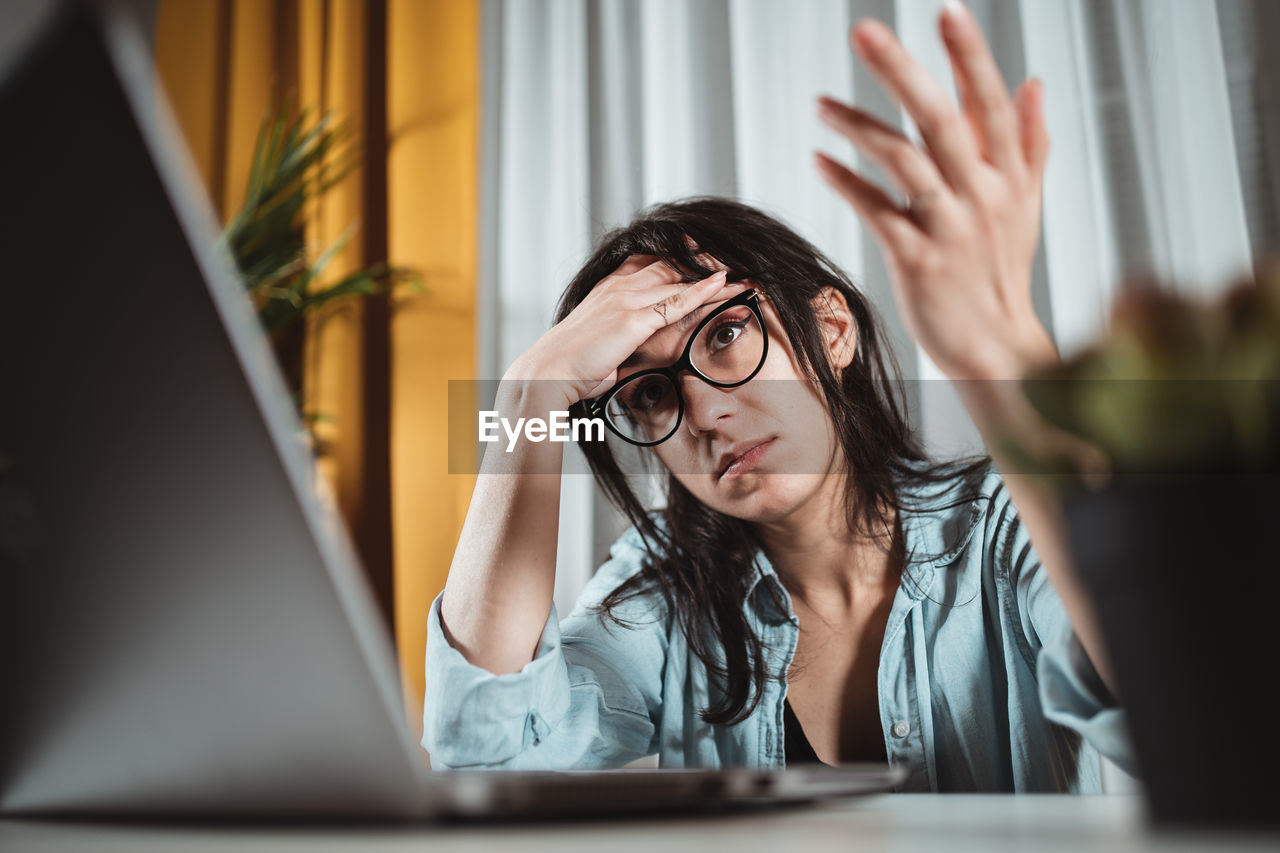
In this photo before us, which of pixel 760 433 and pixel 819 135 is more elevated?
pixel 819 135

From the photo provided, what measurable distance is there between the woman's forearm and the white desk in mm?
632

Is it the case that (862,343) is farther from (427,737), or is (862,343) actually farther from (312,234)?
(312,234)

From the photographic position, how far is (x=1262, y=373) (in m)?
0.30

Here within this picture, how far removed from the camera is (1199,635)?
0.29m

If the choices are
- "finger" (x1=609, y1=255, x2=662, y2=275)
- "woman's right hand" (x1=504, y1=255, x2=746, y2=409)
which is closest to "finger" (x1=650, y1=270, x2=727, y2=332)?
"woman's right hand" (x1=504, y1=255, x2=746, y2=409)

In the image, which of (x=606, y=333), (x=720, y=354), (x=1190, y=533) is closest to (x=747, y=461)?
(x=720, y=354)

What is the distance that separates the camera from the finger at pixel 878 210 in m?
0.62

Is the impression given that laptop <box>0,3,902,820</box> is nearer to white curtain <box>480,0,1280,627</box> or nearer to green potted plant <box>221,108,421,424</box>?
white curtain <box>480,0,1280,627</box>

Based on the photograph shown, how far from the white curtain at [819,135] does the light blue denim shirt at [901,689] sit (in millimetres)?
218

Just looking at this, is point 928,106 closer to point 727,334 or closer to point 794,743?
point 727,334

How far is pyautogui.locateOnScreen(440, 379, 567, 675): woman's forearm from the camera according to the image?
997 millimetres

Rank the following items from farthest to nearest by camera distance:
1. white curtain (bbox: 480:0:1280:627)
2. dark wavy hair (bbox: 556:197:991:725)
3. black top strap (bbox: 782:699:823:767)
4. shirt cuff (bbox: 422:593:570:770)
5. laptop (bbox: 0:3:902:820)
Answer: white curtain (bbox: 480:0:1280:627), dark wavy hair (bbox: 556:197:991:725), black top strap (bbox: 782:699:823:767), shirt cuff (bbox: 422:593:570:770), laptop (bbox: 0:3:902:820)

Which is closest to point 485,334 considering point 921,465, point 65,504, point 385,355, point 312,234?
point 385,355

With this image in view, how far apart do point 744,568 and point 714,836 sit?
3.02 feet
